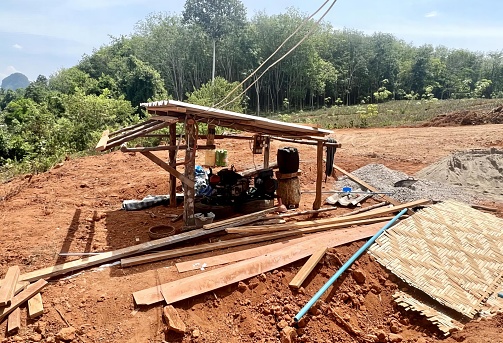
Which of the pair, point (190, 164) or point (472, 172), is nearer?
point (190, 164)

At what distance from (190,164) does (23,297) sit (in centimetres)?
247

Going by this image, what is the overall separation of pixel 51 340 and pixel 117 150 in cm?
947

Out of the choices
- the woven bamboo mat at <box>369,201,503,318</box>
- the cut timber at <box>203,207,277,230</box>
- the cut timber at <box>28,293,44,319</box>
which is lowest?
the woven bamboo mat at <box>369,201,503,318</box>

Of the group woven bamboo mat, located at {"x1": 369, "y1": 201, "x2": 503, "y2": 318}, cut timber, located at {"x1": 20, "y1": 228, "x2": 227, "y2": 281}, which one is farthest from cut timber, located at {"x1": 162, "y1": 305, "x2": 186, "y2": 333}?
woven bamboo mat, located at {"x1": 369, "y1": 201, "x2": 503, "y2": 318}

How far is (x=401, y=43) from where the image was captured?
158ft

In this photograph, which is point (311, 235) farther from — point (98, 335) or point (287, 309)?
point (98, 335)

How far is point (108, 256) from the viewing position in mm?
4336

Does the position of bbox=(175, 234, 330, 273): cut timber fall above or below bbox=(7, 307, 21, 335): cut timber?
above

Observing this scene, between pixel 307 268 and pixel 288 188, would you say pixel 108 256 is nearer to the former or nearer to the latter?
pixel 307 268

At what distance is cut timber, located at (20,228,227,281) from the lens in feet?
13.0

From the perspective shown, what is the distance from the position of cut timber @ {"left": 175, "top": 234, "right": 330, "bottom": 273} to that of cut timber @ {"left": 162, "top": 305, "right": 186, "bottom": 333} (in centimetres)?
66

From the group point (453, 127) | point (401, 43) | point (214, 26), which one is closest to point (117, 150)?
point (453, 127)

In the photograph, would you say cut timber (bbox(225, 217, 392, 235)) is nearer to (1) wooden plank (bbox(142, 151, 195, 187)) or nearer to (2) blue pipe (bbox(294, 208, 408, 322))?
(2) blue pipe (bbox(294, 208, 408, 322))

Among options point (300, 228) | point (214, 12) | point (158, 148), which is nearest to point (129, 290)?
point (158, 148)
